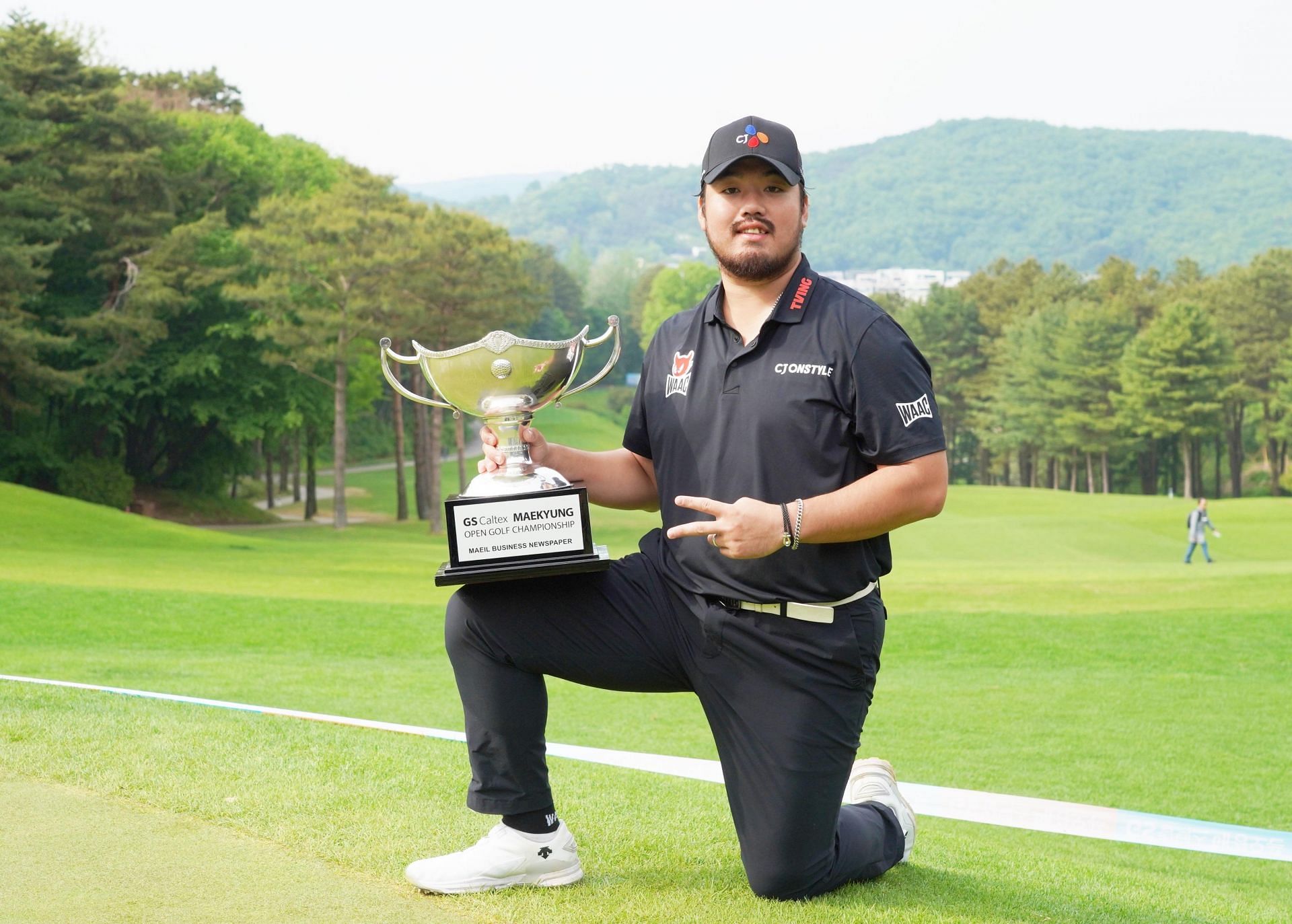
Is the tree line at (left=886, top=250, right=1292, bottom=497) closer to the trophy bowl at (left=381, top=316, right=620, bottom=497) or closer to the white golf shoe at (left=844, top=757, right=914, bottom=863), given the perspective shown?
the white golf shoe at (left=844, top=757, right=914, bottom=863)

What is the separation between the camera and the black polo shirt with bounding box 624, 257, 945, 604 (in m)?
3.48

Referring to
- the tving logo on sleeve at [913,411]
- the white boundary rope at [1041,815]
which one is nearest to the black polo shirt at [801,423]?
the tving logo on sleeve at [913,411]

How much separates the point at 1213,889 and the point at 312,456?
48942 millimetres

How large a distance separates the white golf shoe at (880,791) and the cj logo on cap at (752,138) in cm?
194

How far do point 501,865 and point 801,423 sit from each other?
147cm

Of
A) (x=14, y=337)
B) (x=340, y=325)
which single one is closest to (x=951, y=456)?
(x=340, y=325)

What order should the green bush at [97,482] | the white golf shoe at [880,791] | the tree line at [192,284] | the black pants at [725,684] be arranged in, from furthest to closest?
the green bush at [97,482] < the tree line at [192,284] < the white golf shoe at [880,791] < the black pants at [725,684]

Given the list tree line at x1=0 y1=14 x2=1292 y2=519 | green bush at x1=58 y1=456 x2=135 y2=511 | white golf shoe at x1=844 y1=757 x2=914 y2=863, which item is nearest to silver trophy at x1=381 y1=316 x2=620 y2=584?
white golf shoe at x1=844 y1=757 x2=914 y2=863

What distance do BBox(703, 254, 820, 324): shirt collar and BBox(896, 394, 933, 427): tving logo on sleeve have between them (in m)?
0.41

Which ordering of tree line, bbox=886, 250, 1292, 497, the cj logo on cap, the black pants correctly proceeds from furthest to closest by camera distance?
1. tree line, bbox=886, 250, 1292, 497
2. the cj logo on cap
3. the black pants

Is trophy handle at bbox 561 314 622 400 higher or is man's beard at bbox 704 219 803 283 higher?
man's beard at bbox 704 219 803 283

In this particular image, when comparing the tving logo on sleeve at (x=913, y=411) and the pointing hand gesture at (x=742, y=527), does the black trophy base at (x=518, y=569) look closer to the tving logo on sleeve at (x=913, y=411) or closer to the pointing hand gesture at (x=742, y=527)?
the pointing hand gesture at (x=742, y=527)

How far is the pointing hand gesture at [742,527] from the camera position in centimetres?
329

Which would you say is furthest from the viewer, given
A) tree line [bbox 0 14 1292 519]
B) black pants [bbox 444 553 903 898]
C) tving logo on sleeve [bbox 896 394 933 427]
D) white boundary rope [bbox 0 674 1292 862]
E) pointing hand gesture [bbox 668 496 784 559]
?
tree line [bbox 0 14 1292 519]
